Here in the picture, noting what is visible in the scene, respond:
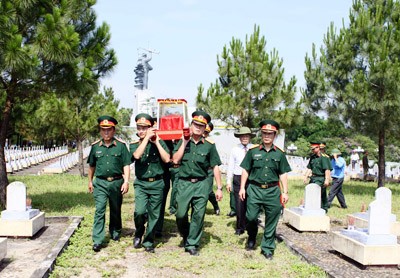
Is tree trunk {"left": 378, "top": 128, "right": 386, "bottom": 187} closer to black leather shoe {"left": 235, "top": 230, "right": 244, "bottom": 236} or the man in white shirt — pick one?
the man in white shirt

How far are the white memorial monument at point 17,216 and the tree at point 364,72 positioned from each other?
11172mm

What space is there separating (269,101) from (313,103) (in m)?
2.19

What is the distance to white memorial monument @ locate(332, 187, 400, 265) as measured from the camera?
5352 mm

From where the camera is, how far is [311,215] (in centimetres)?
762

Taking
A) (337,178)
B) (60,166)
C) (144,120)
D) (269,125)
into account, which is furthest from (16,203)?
(60,166)

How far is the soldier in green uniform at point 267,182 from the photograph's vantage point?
5.85m

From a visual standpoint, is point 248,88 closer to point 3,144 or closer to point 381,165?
point 381,165

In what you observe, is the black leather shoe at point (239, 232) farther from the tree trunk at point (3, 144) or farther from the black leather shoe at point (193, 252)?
the tree trunk at point (3, 144)

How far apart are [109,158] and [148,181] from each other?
0.65 m

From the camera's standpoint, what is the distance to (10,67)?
7.69 meters

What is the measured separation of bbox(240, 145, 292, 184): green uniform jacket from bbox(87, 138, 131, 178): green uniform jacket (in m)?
1.74

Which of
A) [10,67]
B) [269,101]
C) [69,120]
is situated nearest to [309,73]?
[269,101]

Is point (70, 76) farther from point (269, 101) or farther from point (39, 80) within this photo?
point (269, 101)

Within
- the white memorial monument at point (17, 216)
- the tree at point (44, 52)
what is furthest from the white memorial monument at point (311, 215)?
the tree at point (44, 52)
